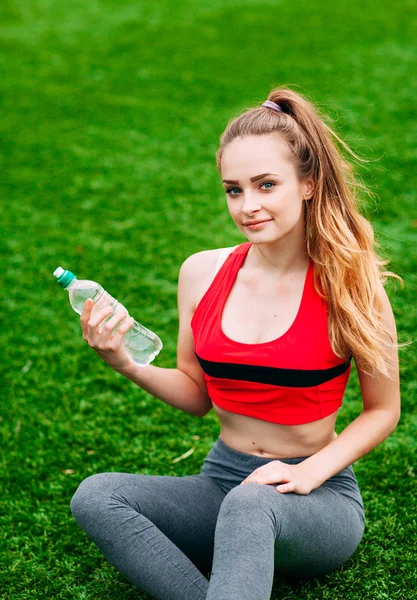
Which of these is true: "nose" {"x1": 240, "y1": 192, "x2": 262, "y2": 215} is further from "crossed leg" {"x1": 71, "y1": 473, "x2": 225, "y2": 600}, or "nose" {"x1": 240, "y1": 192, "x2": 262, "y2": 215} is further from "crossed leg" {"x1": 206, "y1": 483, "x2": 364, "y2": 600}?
"crossed leg" {"x1": 71, "y1": 473, "x2": 225, "y2": 600}

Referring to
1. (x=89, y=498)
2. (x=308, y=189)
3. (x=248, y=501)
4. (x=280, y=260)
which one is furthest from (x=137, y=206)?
(x=248, y=501)

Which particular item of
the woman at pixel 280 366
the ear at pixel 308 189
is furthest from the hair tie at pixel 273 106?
the ear at pixel 308 189

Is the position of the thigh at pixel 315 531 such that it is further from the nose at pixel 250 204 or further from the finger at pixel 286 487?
the nose at pixel 250 204

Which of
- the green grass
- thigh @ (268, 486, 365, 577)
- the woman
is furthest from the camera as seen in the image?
the green grass

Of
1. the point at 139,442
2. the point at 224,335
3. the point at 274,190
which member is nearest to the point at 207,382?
the point at 224,335

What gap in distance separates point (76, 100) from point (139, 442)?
613cm

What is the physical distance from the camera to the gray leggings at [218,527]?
2.14 metres

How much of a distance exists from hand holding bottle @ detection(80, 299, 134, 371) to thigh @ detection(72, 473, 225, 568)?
435 mm

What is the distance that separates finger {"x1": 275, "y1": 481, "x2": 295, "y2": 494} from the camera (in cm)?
238

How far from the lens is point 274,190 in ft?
8.30

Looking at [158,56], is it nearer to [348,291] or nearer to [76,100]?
[76,100]

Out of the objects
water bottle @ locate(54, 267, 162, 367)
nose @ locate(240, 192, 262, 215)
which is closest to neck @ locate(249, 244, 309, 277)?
nose @ locate(240, 192, 262, 215)

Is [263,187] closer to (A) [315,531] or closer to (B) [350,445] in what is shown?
(B) [350,445]

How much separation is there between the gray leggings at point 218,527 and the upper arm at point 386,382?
291mm
